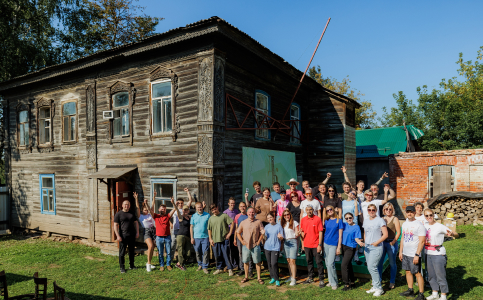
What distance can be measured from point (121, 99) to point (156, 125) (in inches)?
83.8

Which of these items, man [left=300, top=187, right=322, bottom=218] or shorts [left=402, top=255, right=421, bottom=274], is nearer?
shorts [left=402, top=255, right=421, bottom=274]

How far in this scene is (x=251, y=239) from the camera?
738 centimetres

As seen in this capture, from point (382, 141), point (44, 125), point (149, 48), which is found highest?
point (149, 48)

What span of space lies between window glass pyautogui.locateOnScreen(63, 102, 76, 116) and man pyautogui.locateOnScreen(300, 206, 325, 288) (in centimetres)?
1086

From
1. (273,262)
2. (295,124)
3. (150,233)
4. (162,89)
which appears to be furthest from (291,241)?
(295,124)

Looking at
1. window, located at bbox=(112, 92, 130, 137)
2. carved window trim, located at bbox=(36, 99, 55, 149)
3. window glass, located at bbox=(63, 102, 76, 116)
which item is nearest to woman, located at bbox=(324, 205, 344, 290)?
window, located at bbox=(112, 92, 130, 137)

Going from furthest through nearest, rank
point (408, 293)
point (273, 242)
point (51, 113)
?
point (51, 113), point (273, 242), point (408, 293)

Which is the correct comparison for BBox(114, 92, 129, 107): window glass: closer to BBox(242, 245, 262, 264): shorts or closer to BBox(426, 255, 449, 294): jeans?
BBox(242, 245, 262, 264): shorts

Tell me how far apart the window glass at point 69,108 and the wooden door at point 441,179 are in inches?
676

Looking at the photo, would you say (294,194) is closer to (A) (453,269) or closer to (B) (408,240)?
(B) (408,240)

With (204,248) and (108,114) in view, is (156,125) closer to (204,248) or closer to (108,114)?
(108,114)

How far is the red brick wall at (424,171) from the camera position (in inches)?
587

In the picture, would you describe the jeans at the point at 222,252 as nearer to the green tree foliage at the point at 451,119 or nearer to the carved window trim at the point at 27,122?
the carved window trim at the point at 27,122

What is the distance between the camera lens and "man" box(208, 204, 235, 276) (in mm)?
7977
